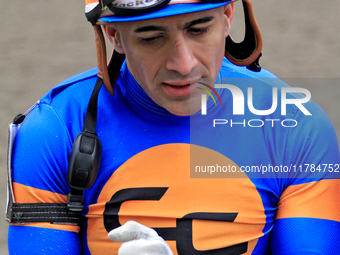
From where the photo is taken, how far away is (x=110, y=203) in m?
1.72

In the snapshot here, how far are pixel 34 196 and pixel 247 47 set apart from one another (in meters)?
0.93

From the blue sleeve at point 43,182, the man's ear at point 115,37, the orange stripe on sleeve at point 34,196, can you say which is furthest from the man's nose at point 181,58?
the orange stripe on sleeve at point 34,196

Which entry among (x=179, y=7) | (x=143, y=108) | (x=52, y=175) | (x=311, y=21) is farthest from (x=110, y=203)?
(x=311, y=21)

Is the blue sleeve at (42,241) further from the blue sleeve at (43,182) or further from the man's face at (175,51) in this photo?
the man's face at (175,51)

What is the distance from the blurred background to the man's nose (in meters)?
→ 3.01

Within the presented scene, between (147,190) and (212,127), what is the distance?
0.34 m

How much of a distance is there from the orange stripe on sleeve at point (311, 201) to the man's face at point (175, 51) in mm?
483

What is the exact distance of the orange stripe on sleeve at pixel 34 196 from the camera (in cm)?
169

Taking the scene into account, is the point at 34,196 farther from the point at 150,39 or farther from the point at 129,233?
the point at 150,39

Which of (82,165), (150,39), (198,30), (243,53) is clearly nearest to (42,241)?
(82,165)

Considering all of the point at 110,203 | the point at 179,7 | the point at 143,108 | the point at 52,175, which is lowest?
the point at 110,203

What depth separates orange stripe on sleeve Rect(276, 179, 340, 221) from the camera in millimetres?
1787

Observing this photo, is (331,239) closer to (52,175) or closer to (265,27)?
(52,175)

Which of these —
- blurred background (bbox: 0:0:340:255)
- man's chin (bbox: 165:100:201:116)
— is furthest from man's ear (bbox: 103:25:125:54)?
blurred background (bbox: 0:0:340:255)
